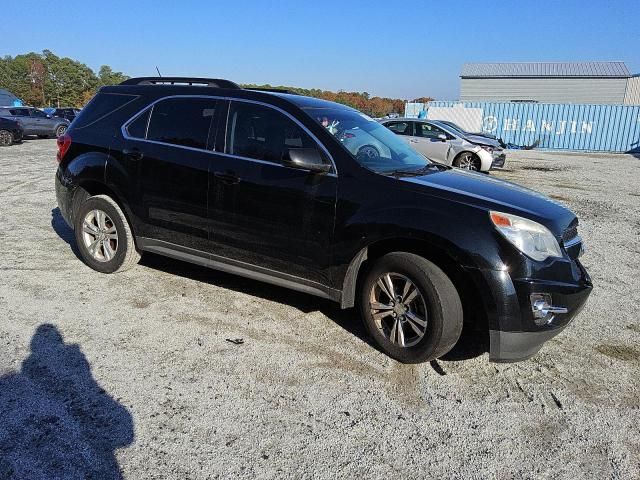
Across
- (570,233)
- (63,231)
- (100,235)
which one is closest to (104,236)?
(100,235)

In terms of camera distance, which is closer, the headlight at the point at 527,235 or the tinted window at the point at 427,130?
the headlight at the point at 527,235

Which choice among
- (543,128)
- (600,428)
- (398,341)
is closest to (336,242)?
(398,341)

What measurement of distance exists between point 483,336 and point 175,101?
3.43 m

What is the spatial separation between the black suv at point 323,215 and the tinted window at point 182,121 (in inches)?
0.5

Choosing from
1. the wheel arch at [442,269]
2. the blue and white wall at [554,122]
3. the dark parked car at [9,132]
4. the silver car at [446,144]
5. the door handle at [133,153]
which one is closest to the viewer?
the wheel arch at [442,269]

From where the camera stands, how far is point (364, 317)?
374cm

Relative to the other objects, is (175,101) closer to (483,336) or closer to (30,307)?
(30,307)

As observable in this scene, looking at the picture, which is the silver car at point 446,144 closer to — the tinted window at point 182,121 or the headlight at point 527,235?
the tinted window at point 182,121

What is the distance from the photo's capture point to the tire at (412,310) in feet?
10.9

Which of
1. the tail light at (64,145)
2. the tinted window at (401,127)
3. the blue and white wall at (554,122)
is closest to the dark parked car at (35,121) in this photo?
the tinted window at (401,127)

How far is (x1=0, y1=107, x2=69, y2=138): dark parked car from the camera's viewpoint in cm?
2340

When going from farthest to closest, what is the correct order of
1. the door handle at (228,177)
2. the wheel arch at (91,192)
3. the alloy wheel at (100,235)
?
the alloy wheel at (100,235)
the wheel arch at (91,192)
the door handle at (228,177)

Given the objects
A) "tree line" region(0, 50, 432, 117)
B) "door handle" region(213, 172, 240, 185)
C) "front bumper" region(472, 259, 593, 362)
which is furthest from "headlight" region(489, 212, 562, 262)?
"tree line" region(0, 50, 432, 117)

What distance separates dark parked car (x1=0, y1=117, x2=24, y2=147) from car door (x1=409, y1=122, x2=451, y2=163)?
16.4 metres
